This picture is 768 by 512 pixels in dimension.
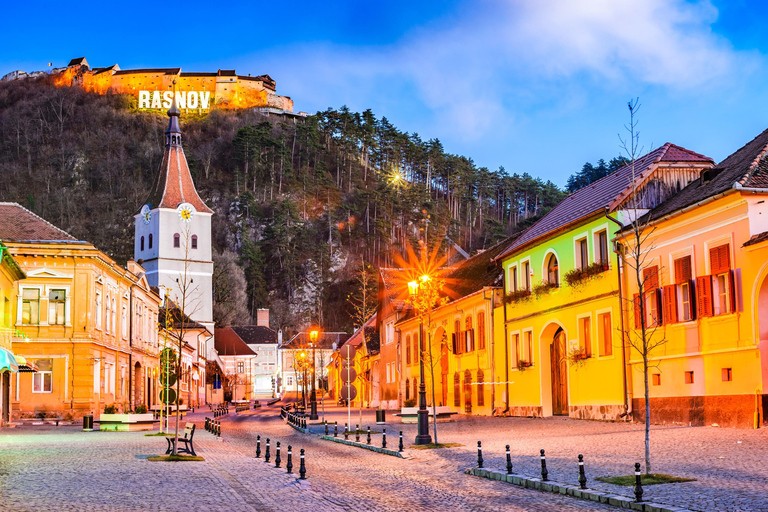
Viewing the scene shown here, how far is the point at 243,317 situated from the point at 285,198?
20716 mm

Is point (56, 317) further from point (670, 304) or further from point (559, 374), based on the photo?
point (670, 304)

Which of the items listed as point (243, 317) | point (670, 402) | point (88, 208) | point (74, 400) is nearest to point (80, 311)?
point (74, 400)

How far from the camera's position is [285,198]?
474ft

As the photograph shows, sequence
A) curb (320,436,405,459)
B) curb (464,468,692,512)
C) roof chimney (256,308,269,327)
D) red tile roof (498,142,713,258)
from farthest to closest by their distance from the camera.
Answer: roof chimney (256,308,269,327)
red tile roof (498,142,713,258)
curb (320,436,405,459)
curb (464,468,692,512)

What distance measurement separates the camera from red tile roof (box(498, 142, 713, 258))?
31656mm

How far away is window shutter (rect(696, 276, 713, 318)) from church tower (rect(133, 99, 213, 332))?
7884 centimetres

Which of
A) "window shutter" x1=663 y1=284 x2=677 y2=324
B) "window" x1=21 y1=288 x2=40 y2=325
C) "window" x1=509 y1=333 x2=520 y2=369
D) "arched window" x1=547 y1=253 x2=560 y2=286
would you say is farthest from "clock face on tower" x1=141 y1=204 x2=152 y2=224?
"window shutter" x1=663 y1=284 x2=677 y2=324

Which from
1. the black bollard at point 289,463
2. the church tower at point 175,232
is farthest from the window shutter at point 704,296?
the church tower at point 175,232

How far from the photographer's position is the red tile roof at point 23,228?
46188mm

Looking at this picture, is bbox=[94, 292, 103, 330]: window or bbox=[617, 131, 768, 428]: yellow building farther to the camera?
bbox=[94, 292, 103, 330]: window

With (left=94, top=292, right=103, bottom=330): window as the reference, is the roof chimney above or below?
above

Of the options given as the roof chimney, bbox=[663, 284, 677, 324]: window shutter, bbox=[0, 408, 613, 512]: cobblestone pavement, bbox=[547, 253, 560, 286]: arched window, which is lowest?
bbox=[0, 408, 613, 512]: cobblestone pavement

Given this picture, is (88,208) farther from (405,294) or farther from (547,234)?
(547,234)

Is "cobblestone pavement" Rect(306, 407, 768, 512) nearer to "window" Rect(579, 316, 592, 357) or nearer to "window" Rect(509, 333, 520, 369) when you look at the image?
"window" Rect(579, 316, 592, 357)
